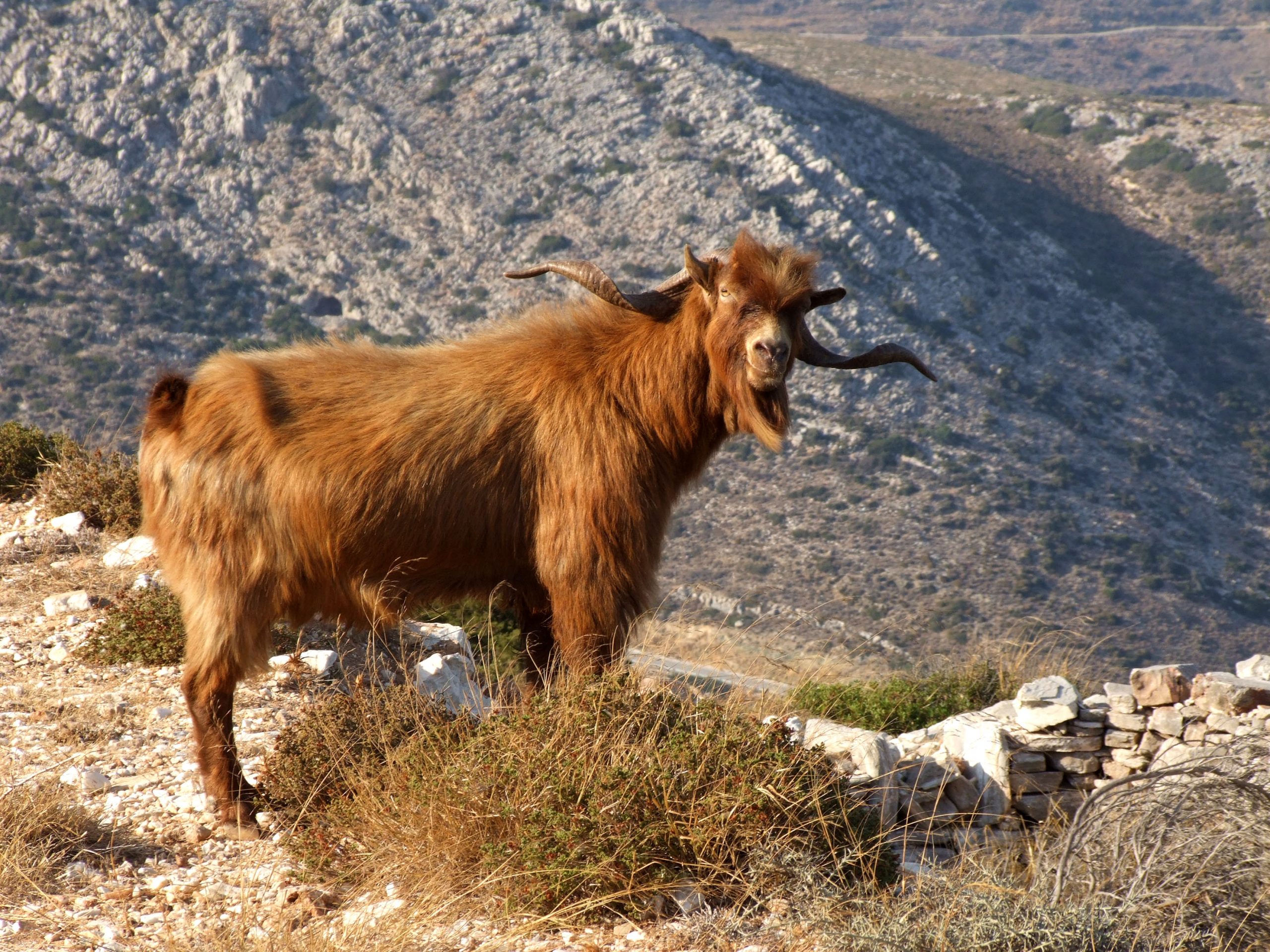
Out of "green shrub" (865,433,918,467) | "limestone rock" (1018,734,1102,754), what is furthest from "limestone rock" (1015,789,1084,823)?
"green shrub" (865,433,918,467)

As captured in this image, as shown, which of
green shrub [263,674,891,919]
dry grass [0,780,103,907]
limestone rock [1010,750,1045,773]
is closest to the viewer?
green shrub [263,674,891,919]

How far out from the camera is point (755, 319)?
613 cm

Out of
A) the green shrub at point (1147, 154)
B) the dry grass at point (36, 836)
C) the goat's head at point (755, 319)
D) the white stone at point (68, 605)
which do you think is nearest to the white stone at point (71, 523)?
the white stone at point (68, 605)

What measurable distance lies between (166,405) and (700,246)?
45.4 metres

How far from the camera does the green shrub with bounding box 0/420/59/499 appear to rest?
1191 cm

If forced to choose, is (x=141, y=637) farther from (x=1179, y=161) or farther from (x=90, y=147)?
(x=1179, y=161)

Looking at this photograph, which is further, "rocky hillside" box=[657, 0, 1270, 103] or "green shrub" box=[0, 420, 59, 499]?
"rocky hillside" box=[657, 0, 1270, 103]

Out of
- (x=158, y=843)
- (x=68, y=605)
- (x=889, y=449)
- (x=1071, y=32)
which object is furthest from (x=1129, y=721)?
(x=1071, y=32)

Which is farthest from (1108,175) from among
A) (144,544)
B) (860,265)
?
(144,544)

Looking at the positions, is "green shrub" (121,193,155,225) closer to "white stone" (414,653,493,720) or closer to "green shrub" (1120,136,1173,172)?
"white stone" (414,653,493,720)

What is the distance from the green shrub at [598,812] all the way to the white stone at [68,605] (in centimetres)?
394

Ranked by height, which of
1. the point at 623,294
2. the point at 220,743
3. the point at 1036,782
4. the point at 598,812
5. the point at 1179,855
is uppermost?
the point at 623,294

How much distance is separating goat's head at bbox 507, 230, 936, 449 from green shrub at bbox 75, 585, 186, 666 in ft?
12.1

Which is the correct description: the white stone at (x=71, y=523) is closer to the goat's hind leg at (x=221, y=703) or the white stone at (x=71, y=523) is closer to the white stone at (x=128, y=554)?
the white stone at (x=128, y=554)
